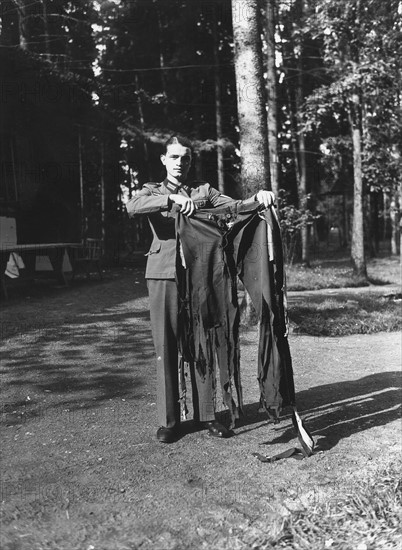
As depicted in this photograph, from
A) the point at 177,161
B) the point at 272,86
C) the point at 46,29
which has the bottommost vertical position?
the point at 177,161

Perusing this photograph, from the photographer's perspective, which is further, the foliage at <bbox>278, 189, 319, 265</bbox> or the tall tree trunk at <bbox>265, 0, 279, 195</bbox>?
the foliage at <bbox>278, 189, 319, 265</bbox>

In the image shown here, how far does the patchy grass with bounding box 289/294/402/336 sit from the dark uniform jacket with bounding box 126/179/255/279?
4.94 meters

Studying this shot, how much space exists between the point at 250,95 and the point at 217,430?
5.62 metres

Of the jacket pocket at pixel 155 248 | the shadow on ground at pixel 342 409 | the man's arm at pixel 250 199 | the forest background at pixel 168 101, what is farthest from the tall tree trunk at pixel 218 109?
the jacket pocket at pixel 155 248

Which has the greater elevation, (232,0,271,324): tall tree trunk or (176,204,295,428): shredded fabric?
(232,0,271,324): tall tree trunk

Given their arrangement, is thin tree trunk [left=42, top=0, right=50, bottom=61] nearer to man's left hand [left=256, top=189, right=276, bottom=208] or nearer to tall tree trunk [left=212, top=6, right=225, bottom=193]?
tall tree trunk [left=212, top=6, right=225, bottom=193]

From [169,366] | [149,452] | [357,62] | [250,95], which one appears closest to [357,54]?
[357,62]

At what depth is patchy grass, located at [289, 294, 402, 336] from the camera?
8883 millimetres

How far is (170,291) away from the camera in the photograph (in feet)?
13.6

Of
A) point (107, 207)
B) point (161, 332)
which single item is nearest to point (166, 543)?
point (161, 332)

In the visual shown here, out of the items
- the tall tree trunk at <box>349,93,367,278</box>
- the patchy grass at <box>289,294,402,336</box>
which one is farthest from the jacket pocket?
the tall tree trunk at <box>349,93,367,278</box>

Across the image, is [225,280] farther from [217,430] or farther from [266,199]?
[217,430]

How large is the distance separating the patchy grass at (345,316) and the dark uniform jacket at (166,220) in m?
4.94

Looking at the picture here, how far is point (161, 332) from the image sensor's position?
418 centimetres
